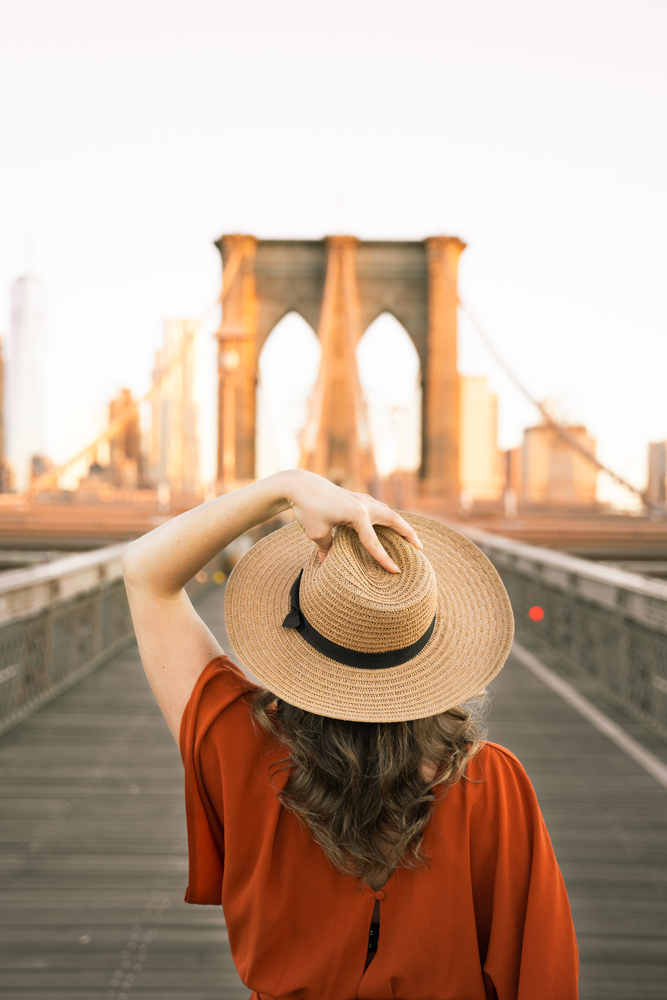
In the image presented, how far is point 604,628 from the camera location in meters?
4.94

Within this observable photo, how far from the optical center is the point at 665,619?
3.65 metres

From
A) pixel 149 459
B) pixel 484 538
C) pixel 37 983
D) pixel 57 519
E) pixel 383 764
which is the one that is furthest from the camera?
pixel 149 459

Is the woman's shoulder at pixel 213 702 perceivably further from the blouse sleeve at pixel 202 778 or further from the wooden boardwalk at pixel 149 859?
the wooden boardwalk at pixel 149 859

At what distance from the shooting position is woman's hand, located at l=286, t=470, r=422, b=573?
Result: 856 millimetres

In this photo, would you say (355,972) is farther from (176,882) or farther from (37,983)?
(176,882)

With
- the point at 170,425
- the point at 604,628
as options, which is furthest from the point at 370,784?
the point at 170,425

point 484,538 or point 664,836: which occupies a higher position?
point 484,538

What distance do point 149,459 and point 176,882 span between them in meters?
98.4

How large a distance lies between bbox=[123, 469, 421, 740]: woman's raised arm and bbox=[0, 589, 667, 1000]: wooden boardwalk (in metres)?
1.28

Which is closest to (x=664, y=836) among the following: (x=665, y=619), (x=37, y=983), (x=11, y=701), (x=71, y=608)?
(x=665, y=619)

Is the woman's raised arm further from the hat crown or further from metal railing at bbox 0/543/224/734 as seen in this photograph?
metal railing at bbox 0/543/224/734

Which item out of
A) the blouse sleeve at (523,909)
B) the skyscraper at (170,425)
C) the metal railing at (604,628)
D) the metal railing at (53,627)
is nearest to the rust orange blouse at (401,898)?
the blouse sleeve at (523,909)

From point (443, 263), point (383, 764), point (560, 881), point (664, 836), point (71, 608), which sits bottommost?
point (664, 836)

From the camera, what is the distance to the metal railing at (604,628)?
13.1 ft
